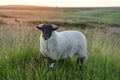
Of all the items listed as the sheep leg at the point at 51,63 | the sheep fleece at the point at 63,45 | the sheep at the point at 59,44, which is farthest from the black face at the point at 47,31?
the sheep leg at the point at 51,63

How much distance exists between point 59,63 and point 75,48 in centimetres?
54

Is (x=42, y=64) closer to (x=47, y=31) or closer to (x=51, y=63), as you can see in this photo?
(x=51, y=63)

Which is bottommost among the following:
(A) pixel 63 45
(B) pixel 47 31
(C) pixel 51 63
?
(C) pixel 51 63

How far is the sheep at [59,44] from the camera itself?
7719 mm

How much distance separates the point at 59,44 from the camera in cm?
783

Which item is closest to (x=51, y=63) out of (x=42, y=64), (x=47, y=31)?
(x=42, y=64)

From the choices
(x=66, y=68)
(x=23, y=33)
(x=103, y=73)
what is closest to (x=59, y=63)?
(x=66, y=68)

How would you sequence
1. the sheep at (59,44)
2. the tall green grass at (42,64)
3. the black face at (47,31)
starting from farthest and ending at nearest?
the sheep at (59,44)
the black face at (47,31)
the tall green grass at (42,64)

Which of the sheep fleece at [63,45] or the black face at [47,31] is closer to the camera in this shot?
the black face at [47,31]

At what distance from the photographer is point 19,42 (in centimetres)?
898

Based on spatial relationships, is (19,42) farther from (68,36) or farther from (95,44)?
(95,44)

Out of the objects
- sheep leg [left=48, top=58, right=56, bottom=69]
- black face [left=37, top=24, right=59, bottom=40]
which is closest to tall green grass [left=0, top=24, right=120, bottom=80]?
sheep leg [left=48, top=58, right=56, bottom=69]

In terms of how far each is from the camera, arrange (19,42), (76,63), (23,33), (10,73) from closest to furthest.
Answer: (10,73)
(76,63)
(19,42)
(23,33)

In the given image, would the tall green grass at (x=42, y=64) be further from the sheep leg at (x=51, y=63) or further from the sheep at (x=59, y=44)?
the sheep at (x=59, y=44)
